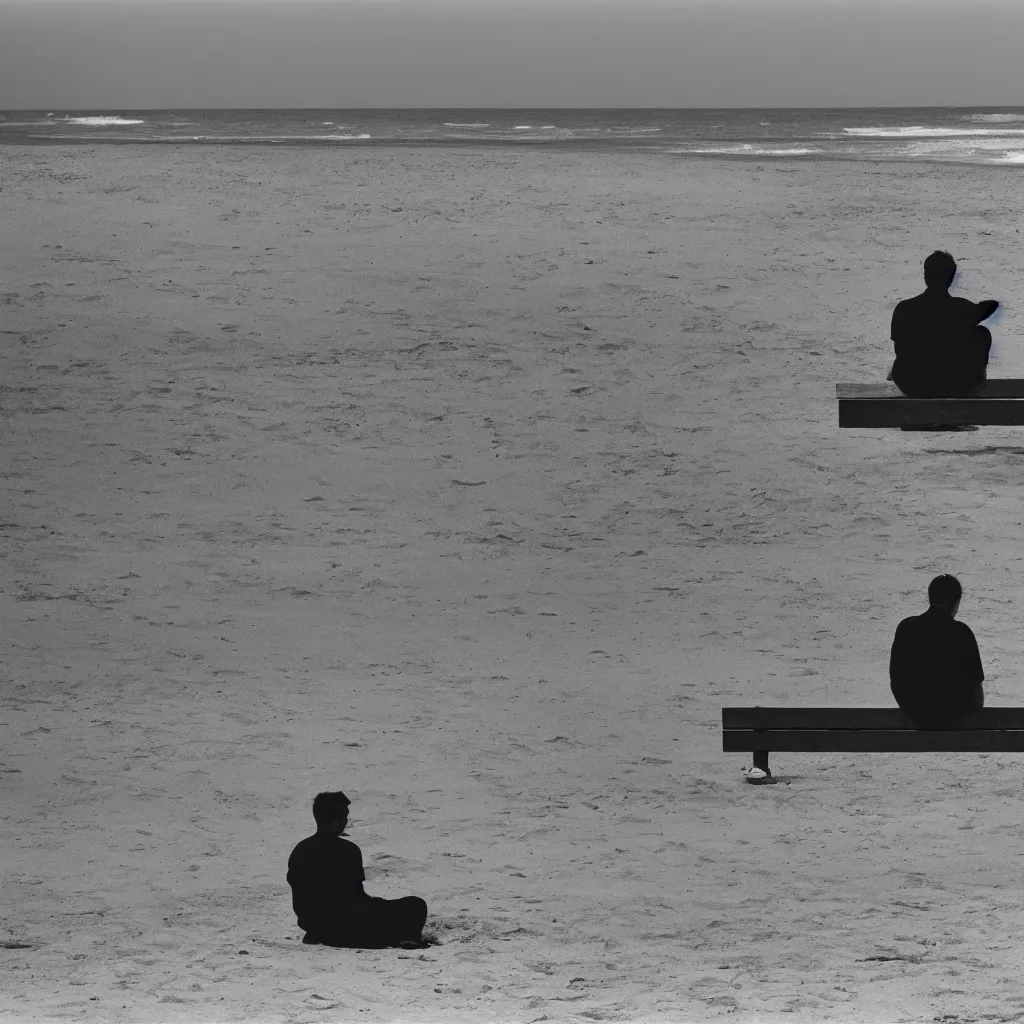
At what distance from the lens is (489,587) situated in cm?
1174

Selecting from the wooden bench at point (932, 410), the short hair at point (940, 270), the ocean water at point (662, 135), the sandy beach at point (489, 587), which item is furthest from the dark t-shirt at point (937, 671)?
the ocean water at point (662, 135)

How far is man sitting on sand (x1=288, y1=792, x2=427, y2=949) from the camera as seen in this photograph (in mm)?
6445

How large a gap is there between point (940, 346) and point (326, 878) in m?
3.09

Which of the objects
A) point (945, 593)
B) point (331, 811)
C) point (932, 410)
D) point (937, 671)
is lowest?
point (331, 811)

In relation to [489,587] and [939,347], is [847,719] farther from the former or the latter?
[489,587]

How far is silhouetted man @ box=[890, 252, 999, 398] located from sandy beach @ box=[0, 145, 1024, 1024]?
88.9 inches

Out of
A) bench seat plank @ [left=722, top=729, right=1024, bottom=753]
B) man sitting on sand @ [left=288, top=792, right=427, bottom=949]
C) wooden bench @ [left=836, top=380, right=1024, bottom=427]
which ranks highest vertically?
wooden bench @ [left=836, top=380, right=1024, bottom=427]

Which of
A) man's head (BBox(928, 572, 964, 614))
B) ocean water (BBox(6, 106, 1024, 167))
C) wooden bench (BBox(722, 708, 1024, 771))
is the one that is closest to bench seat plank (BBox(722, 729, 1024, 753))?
wooden bench (BBox(722, 708, 1024, 771))

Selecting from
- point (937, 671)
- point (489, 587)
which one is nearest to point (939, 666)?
point (937, 671)

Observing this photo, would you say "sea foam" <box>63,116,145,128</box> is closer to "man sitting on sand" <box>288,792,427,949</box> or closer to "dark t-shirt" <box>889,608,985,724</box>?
"man sitting on sand" <box>288,792,427,949</box>

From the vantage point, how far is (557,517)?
13.0 m

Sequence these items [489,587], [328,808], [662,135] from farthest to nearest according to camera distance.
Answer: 1. [662,135]
2. [489,587]
3. [328,808]

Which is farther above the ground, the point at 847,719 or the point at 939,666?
the point at 939,666

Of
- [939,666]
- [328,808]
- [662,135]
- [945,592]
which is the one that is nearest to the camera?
[939,666]
